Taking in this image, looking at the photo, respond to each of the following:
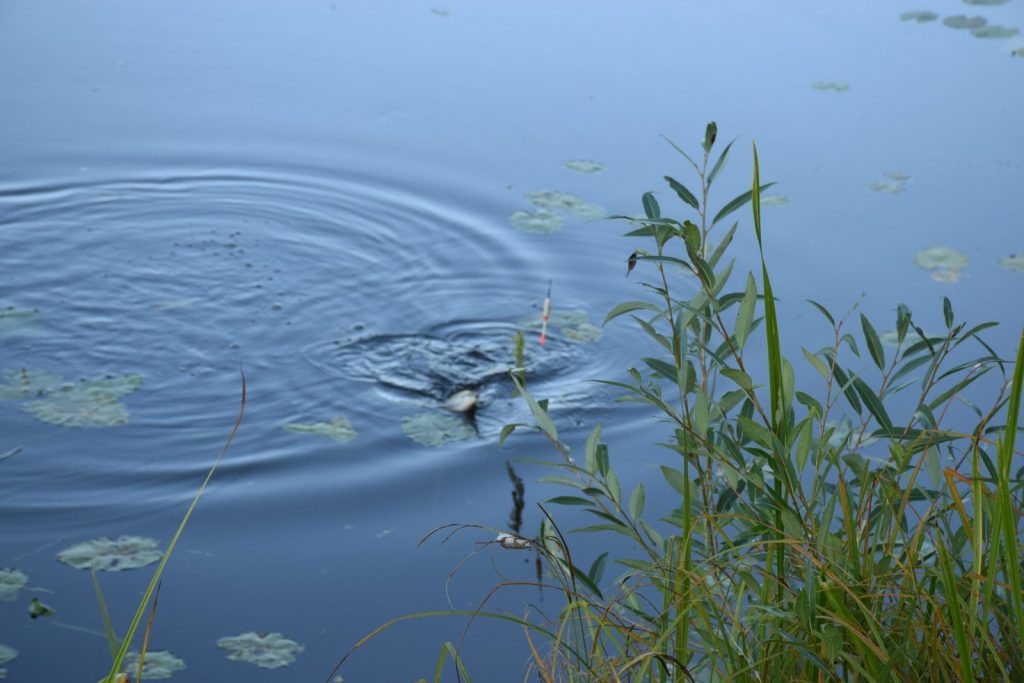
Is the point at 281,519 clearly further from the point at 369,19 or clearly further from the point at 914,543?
the point at 369,19

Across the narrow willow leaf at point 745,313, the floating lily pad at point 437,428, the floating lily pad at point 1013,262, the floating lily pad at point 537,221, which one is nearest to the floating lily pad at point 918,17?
the floating lily pad at point 1013,262

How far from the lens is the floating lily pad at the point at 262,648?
8.52 ft

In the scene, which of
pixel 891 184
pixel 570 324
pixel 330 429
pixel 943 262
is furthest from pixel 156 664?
pixel 891 184

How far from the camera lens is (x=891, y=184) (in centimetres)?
530

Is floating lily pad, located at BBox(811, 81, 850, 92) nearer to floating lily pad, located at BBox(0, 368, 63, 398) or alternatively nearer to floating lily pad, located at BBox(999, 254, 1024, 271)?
floating lily pad, located at BBox(999, 254, 1024, 271)

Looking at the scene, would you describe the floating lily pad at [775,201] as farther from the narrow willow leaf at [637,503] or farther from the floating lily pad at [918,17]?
the narrow willow leaf at [637,503]

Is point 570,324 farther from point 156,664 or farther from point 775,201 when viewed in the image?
point 156,664

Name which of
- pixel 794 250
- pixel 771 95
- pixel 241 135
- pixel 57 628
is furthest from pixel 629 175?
pixel 57 628

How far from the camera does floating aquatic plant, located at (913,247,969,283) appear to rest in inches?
180

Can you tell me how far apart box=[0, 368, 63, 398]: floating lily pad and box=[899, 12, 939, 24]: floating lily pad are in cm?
555

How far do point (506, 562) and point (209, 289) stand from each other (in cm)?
184

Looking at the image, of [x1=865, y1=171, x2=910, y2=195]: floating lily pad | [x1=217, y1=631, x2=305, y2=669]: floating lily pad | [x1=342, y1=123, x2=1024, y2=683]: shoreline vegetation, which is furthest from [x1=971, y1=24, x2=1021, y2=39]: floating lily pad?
[x1=217, y1=631, x2=305, y2=669]: floating lily pad

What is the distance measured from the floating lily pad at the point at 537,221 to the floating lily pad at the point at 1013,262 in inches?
65.8

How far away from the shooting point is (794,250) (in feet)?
15.5
